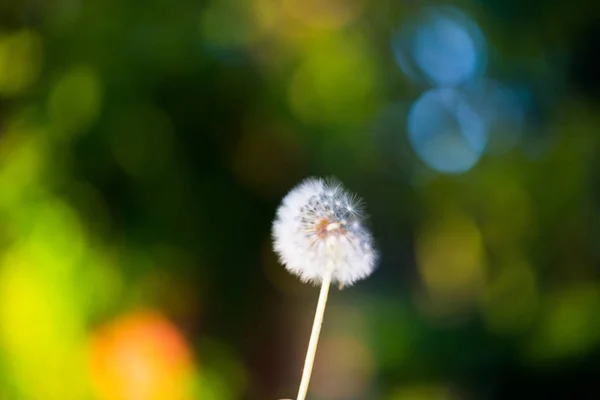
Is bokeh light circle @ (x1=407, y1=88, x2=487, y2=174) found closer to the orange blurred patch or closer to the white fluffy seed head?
the orange blurred patch

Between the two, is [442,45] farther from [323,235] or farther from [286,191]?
[323,235]

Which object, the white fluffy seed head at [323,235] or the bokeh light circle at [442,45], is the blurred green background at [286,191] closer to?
the bokeh light circle at [442,45]

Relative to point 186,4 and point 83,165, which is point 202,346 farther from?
point 186,4

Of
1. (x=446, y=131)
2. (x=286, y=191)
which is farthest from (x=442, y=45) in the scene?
(x=286, y=191)

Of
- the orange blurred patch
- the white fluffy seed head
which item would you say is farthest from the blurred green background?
the white fluffy seed head

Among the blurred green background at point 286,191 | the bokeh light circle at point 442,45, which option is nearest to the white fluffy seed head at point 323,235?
the blurred green background at point 286,191
